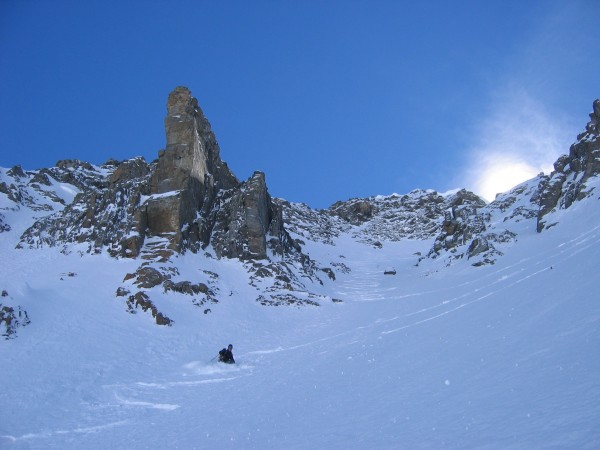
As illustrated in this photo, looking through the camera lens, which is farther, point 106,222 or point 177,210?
point 177,210

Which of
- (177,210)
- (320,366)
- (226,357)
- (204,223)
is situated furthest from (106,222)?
(320,366)

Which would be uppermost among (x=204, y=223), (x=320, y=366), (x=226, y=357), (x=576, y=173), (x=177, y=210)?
(x=177, y=210)

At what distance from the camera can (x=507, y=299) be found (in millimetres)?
19281

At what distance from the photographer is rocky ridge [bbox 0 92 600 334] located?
3706 centimetres

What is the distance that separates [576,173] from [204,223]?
38.6m

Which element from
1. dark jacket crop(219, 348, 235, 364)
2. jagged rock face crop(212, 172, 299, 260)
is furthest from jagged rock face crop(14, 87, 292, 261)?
dark jacket crop(219, 348, 235, 364)

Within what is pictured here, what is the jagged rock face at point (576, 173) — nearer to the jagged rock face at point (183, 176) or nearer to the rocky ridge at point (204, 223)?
the rocky ridge at point (204, 223)

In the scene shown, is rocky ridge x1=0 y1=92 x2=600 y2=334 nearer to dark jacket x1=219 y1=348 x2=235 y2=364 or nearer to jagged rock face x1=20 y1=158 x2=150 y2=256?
jagged rock face x1=20 y1=158 x2=150 y2=256

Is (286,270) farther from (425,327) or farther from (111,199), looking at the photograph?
(425,327)

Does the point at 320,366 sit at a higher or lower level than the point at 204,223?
lower

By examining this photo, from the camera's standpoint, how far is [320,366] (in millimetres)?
17047

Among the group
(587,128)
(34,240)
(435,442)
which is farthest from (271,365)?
(587,128)

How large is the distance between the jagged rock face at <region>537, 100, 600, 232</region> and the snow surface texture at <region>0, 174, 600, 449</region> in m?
6.56

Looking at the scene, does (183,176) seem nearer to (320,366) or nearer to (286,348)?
(286,348)
